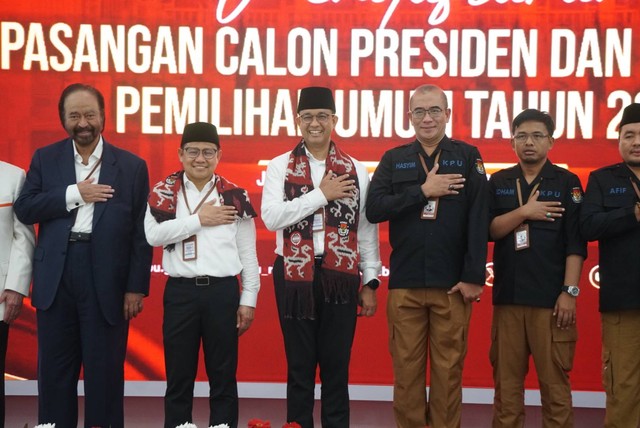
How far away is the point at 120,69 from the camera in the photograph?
4352 millimetres

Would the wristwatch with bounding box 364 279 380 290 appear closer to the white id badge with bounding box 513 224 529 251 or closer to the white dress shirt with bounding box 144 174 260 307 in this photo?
the white dress shirt with bounding box 144 174 260 307

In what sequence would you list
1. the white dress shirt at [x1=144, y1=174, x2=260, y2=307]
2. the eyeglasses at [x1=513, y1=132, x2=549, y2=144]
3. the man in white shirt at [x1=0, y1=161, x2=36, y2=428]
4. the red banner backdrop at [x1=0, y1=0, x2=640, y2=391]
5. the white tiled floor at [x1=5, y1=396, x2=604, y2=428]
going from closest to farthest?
the white dress shirt at [x1=144, y1=174, x2=260, y2=307], the man in white shirt at [x1=0, y1=161, x2=36, y2=428], the eyeglasses at [x1=513, y1=132, x2=549, y2=144], the red banner backdrop at [x1=0, y1=0, x2=640, y2=391], the white tiled floor at [x1=5, y1=396, x2=604, y2=428]

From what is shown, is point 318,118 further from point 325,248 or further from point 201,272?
point 201,272

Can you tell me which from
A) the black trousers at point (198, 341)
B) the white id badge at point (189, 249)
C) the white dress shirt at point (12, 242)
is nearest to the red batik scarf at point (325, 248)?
the black trousers at point (198, 341)

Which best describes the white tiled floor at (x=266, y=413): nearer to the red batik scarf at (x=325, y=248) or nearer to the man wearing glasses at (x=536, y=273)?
the man wearing glasses at (x=536, y=273)

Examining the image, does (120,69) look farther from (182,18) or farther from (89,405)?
(89,405)

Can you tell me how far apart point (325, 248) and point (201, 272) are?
21.2 inches

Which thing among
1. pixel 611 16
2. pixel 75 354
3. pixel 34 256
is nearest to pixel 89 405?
pixel 75 354

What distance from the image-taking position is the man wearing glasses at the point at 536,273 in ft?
11.1

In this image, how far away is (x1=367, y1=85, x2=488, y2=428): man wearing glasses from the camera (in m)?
3.28

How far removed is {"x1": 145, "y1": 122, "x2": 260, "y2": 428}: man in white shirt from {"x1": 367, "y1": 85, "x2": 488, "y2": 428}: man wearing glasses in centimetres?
63

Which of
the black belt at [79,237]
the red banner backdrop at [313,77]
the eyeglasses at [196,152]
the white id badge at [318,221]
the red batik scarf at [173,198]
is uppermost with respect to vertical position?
the red banner backdrop at [313,77]

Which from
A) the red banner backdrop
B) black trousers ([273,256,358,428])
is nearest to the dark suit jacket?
black trousers ([273,256,358,428])

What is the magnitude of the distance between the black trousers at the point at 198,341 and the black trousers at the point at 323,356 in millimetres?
244
